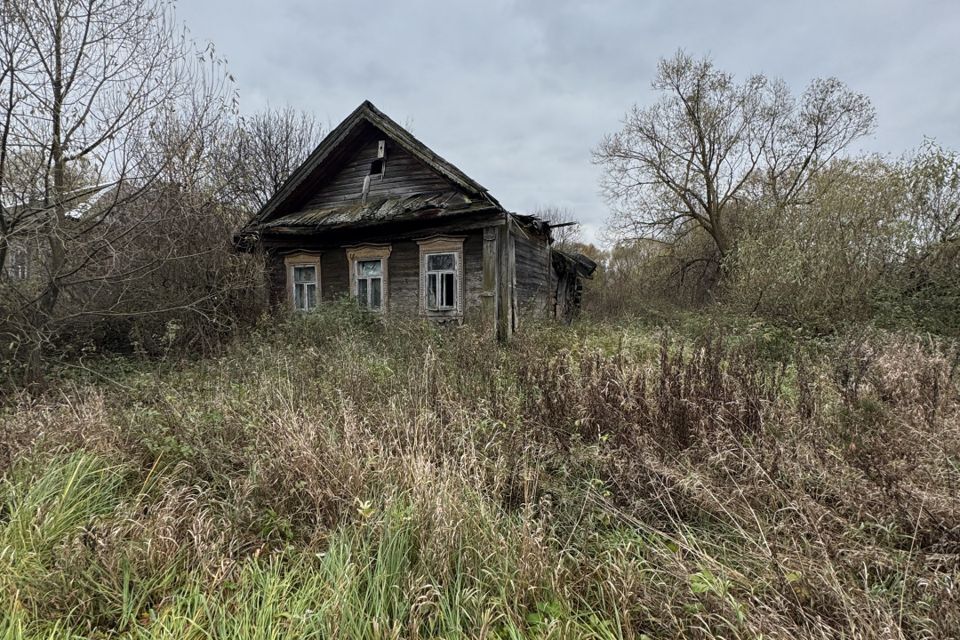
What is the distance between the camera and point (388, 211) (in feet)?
29.5

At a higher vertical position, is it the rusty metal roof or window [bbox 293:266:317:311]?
the rusty metal roof

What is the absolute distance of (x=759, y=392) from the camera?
10.0 ft

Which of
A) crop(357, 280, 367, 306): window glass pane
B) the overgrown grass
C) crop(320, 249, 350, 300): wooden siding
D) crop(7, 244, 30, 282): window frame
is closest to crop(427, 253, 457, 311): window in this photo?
crop(357, 280, 367, 306): window glass pane

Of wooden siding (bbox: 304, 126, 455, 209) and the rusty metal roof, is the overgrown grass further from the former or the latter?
wooden siding (bbox: 304, 126, 455, 209)

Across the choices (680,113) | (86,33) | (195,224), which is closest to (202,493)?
(86,33)

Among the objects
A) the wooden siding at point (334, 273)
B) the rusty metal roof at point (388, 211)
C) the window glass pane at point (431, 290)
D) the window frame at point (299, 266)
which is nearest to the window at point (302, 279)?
the window frame at point (299, 266)

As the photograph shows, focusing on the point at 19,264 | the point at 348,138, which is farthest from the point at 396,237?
the point at 19,264

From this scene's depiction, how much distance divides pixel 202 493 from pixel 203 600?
3.00 feet

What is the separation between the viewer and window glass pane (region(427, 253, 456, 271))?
9695mm

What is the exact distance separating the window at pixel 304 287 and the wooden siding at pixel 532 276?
18.9 feet

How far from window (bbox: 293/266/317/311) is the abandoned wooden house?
30 mm

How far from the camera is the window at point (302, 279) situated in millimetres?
11262

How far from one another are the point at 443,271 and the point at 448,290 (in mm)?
Result: 473

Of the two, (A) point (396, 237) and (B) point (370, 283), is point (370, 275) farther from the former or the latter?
(A) point (396, 237)
